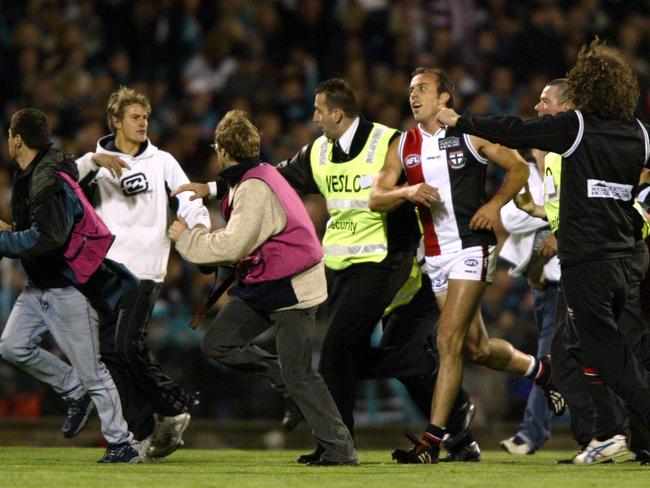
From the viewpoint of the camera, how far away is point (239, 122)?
846cm

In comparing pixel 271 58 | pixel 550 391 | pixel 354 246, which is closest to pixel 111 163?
pixel 354 246

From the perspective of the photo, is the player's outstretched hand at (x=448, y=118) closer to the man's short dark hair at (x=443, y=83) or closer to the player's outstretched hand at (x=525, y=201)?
the man's short dark hair at (x=443, y=83)

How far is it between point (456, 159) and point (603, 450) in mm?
1996

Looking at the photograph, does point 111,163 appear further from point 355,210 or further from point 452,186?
point 452,186

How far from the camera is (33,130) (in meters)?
8.73

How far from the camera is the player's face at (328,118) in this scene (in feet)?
31.0

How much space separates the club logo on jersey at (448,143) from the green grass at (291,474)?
1.97 m

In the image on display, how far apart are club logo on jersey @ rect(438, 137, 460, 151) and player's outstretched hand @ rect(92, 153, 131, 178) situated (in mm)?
2093

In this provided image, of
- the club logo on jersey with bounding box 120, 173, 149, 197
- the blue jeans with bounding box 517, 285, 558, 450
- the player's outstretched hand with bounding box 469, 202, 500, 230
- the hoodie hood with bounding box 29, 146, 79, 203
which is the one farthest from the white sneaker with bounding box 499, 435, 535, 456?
the hoodie hood with bounding box 29, 146, 79, 203

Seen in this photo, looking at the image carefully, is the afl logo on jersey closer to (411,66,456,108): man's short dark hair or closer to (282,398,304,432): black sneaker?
(411,66,456,108): man's short dark hair

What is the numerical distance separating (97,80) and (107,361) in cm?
684

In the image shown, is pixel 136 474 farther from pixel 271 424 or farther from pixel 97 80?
pixel 97 80

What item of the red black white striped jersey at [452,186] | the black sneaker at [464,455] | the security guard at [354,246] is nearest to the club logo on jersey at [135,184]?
the security guard at [354,246]

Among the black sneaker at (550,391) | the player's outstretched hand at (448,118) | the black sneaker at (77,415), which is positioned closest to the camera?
the player's outstretched hand at (448,118)
